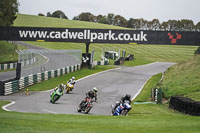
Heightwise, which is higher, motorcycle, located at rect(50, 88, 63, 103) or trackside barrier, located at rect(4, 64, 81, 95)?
motorcycle, located at rect(50, 88, 63, 103)

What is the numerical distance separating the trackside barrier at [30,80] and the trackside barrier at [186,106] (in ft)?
34.2

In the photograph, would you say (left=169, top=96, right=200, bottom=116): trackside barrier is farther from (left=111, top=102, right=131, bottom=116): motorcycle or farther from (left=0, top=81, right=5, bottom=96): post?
(left=0, top=81, right=5, bottom=96): post

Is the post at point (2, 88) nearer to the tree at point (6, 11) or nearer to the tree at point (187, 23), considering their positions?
the tree at point (6, 11)

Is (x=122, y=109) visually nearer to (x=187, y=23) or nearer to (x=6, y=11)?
(x=6, y=11)

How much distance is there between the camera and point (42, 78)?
1277 inches

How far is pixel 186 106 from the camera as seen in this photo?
18.5 m

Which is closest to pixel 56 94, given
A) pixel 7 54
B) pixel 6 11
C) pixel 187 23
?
pixel 7 54

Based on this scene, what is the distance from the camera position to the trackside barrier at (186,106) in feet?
56.6

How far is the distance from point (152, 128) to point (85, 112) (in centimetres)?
691

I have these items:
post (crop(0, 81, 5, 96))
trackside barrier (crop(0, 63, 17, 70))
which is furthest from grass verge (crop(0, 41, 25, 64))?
post (crop(0, 81, 5, 96))

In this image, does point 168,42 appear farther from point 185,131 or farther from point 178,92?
point 185,131

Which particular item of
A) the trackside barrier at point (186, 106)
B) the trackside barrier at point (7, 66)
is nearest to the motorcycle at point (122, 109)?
the trackside barrier at point (186, 106)

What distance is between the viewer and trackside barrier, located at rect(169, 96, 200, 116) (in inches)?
680

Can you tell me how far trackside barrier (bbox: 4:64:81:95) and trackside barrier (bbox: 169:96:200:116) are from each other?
1043cm
